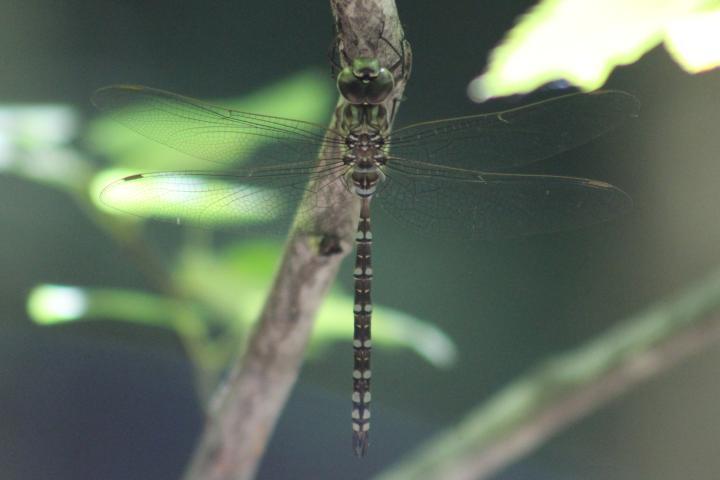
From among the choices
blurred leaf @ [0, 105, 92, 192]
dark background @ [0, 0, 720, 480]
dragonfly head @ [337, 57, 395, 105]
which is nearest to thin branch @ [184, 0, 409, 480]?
dragonfly head @ [337, 57, 395, 105]

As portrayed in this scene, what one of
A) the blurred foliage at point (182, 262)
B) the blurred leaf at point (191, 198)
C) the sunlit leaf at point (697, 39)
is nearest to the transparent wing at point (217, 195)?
the blurred leaf at point (191, 198)

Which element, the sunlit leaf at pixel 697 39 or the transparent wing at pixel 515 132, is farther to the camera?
the transparent wing at pixel 515 132

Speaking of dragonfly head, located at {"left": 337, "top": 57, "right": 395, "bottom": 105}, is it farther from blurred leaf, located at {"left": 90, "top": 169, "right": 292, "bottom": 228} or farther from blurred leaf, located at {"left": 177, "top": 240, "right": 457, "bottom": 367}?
blurred leaf, located at {"left": 177, "top": 240, "right": 457, "bottom": 367}

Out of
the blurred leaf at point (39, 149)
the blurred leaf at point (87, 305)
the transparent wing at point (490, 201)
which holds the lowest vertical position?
the blurred leaf at point (87, 305)

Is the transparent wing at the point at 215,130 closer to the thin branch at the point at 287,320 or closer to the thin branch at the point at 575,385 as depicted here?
the thin branch at the point at 287,320

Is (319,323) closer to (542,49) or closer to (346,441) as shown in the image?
(346,441)

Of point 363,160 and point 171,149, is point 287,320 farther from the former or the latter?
point 171,149
